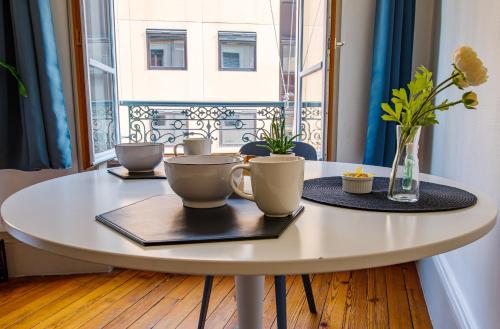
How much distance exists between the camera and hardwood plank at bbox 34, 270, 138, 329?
1.69 meters

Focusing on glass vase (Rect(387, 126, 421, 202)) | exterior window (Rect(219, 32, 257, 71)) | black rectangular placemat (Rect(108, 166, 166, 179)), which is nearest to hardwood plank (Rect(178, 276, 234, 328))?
black rectangular placemat (Rect(108, 166, 166, 179))

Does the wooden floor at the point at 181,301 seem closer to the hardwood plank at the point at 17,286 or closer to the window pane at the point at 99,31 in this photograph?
the hardwood plank at the point at 17,286

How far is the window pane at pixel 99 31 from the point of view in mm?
2172

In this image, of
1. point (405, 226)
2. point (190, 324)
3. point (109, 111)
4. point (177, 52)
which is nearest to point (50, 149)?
point (109, 111)

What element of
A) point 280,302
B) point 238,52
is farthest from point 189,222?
point 238,52

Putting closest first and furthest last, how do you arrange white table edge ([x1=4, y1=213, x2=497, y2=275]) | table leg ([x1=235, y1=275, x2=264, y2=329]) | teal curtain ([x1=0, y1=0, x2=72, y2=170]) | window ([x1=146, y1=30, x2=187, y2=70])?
white table edge ([x1=4, y1=213, x2=497, y2=275]), table leg ([x1=235, y1=275, x2=264, y2=329]), teal curtain ([x1=0, y1=0, x2=72, y2=170]), window ([x1=146, y1=30, x2=187, y2=70])

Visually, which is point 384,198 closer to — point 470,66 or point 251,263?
point 470,66

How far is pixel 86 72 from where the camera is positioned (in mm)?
2008

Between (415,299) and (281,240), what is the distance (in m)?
1.64

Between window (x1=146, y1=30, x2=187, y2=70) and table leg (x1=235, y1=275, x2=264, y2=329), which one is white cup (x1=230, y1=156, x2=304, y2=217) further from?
window (x1=146, y1=30, x2=187, y2=70)

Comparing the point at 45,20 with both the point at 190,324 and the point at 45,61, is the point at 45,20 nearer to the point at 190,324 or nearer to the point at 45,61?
the point at 45,61

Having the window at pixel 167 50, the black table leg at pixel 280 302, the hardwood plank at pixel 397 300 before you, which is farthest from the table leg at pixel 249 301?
the window at pixel 167 50

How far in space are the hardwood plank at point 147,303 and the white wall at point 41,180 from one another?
0.44 m

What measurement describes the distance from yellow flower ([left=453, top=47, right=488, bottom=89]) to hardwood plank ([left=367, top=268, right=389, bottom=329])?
1.28 meters
